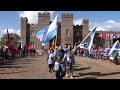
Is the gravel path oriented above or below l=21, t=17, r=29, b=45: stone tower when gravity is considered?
below

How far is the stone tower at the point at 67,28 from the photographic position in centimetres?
9100

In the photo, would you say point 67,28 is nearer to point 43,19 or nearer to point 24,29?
point 43,19

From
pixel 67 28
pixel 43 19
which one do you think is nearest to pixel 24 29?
pixel 43 19

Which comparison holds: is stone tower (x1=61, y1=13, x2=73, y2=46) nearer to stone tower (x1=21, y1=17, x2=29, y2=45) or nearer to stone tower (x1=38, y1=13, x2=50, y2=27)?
stone tower (x1=38, y1=13, x2=50, y2=27)

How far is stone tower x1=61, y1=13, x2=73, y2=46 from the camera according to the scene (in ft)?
299

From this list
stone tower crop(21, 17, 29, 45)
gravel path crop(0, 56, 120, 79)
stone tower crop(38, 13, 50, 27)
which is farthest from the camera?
stone tower crop(21, 17, 29, 45)

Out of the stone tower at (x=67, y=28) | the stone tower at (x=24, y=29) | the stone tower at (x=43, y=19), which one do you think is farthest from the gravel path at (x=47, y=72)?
the stone tower at (x=67, y=28)

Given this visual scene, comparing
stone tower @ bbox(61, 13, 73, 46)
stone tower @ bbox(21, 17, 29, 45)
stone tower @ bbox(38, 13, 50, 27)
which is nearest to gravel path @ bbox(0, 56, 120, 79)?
stone tower @ bbox(38, 13, 50, 27)

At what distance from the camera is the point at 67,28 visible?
91.7 meters

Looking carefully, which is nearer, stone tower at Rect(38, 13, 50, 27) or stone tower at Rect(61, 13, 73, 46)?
stone tower at Rect(38, 13, 50, 27)
